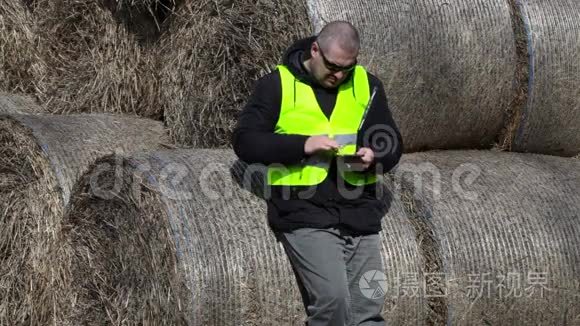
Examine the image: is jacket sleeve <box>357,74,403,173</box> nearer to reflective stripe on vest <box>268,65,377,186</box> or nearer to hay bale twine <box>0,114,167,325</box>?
reflective stripe on vest <box>268,65,377,186</box>

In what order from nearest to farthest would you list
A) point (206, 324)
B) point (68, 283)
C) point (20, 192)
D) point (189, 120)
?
point (206, 324) → point (68, 283) → point (20, 192) → point (189, 120)

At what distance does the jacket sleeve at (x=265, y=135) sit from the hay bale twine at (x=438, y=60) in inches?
31.0

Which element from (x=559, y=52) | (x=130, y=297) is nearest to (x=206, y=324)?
(x=130, y=297)

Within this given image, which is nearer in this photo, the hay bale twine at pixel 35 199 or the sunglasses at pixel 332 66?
the sunglasses at pixel 332 66

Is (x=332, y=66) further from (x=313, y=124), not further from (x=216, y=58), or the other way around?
(x=216, y=58)

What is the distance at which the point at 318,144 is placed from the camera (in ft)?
13.9

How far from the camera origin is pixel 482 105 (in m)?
5.54

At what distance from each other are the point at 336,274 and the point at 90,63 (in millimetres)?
2956

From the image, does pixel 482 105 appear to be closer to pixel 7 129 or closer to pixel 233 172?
pixel 233 172

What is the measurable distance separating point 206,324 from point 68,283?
1.08 meters

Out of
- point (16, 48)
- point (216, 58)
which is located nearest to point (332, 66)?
point (216, 58)

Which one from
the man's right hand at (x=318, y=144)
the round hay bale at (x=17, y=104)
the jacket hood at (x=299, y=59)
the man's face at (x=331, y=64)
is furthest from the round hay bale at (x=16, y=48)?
the man's right hand at (x=318, y=144)

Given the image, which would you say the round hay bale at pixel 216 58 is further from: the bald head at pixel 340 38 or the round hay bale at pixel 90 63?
the bald head at pixel 340 38

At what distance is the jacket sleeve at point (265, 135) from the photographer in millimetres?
4305
